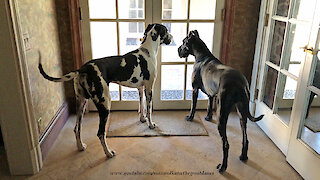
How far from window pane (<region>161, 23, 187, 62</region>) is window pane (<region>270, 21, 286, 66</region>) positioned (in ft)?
3.07

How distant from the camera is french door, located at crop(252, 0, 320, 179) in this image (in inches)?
78.5

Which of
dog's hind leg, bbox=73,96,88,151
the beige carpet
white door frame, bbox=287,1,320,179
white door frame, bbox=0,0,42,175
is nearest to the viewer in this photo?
white door frame, bbox=0,0,42,175

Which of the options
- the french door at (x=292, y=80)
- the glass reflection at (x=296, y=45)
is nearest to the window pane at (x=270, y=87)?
the french door at (x=292, y=80)

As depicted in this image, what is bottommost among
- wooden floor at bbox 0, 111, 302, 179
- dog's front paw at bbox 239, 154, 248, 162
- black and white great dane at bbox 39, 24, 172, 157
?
wooden floor at bbox 0, 111, 302, 179

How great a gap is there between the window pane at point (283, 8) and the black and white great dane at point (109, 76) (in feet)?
3.53

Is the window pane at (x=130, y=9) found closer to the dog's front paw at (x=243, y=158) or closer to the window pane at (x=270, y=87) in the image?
the window pane at (x=270, y=87)

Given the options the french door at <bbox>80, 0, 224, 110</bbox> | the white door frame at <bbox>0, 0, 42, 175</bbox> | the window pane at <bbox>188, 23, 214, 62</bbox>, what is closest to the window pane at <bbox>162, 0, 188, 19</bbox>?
the french door at <bbox>80, 0, 224, 110</bbox>

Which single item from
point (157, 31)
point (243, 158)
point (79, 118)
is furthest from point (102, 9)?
point (243, 158)

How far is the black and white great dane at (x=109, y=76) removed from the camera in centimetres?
209

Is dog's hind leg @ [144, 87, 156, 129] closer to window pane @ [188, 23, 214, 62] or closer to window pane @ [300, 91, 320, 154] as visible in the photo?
window pane @ [188, 23, 214, 62]

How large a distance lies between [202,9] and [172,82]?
92cm

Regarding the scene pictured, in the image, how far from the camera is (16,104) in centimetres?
186

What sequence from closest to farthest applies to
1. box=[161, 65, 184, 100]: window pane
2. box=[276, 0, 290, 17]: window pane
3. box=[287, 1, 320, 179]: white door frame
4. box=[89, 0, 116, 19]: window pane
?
1. box=[287, 1, 320, 179]: white door frame
2. box=[276, 0, 290, 17]: window pane
3. box=[89, 0, 116, 19]: window pane
4. box=[161, 65, 184, 100]: window pane

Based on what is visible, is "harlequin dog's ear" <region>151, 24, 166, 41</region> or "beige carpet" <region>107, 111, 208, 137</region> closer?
"harlequin dog's ear" <region>151, 24, 166, 41</region>
